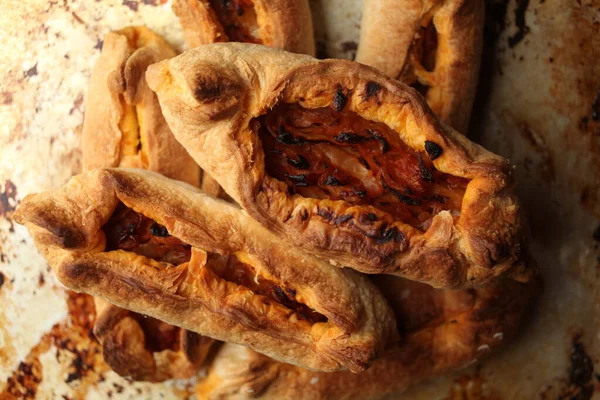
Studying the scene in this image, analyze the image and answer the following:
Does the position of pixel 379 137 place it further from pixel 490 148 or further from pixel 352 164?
pixel 490 148

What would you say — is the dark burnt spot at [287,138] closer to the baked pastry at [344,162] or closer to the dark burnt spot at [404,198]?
the baked pastry at [344,162]

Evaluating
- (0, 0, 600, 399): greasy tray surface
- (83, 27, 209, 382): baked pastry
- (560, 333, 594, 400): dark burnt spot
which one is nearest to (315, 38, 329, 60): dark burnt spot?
(0, 0, 600, 399): greasy tray surface

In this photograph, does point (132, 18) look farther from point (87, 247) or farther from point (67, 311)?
point (67, 311)

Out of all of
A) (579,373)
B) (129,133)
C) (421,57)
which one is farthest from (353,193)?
(579,373)

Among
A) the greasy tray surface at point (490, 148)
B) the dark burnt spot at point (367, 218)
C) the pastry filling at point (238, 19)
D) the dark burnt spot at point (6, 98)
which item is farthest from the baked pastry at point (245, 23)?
the dark burnt spot at point (6, 98)

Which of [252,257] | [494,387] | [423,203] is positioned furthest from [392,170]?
[494,387]

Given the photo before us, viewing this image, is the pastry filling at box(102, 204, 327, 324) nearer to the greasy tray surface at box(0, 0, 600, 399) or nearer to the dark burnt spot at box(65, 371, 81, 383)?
the greasy tray surface at box(0, 0, 600, 399)
